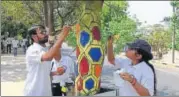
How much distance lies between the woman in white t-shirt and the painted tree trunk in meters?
0.75

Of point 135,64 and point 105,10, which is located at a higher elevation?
point 105,10

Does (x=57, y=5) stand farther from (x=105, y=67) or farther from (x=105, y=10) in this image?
(x=105, y=67)

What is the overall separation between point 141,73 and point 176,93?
130cm

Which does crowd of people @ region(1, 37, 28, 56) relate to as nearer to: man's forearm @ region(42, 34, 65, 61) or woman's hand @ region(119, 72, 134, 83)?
man's forearm @ region(42, 34, 65, 61)

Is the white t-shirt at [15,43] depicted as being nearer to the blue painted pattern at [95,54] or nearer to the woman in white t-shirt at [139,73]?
the blue painted pattern at [95,54]

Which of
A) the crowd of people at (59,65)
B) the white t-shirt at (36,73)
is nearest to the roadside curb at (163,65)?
the crowd of people at (59,65)

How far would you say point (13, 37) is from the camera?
2.84 meters

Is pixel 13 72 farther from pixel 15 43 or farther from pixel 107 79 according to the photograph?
pixel 107 79

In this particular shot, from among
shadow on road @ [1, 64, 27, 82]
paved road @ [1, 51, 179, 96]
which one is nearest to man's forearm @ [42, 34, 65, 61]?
paved road @ [1, 51, 179, 96]

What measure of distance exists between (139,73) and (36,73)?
742 millimetres

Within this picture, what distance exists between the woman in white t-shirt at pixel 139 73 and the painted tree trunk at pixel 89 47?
0.75m

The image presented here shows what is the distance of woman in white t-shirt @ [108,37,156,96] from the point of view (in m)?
1.94

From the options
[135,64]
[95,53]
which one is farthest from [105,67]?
[135,64]

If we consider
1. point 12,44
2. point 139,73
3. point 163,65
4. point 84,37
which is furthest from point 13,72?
point 139,73
